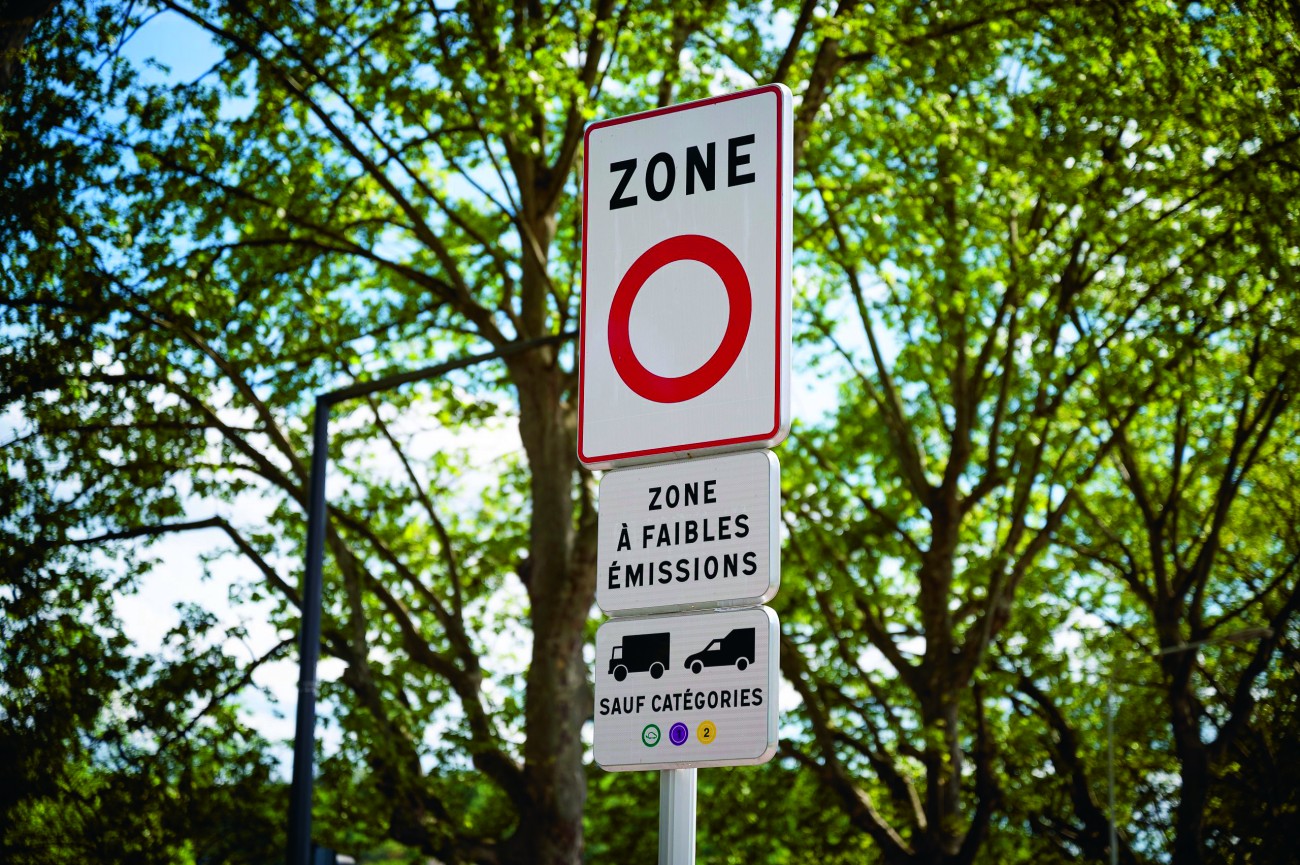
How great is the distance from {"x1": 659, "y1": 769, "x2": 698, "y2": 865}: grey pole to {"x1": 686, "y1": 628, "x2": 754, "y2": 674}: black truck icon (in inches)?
7.4

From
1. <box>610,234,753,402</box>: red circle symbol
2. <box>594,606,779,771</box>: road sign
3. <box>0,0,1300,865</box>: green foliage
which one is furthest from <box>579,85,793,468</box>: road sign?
<box>0,0,1300,865</box>: green foliage

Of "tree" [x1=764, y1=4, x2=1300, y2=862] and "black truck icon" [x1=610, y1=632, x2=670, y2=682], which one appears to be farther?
"tree" [x1=764, y1=4, x2=1300, y2=862]

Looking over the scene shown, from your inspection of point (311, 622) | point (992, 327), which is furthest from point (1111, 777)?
point (311, 622)

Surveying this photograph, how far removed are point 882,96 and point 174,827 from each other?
990cm

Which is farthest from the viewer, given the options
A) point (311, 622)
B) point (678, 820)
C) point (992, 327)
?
point (992, 327)

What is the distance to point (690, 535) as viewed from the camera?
A: 8.63 ft

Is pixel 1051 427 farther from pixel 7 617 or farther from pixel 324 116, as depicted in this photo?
pixel 7 617

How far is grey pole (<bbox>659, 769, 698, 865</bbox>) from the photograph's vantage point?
98.8 inches

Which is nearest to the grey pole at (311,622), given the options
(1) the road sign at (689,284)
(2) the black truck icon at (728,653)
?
(1) the road sign at (689,284)

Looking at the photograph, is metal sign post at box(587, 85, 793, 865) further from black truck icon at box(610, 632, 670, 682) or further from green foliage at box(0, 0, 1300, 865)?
green foliage at box(0, 0, 1300, 865)

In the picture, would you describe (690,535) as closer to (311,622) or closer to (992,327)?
(311,622)

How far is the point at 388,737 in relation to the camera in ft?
45.6

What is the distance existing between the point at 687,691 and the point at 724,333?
66 cm

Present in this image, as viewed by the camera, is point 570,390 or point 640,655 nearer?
point 640,655
